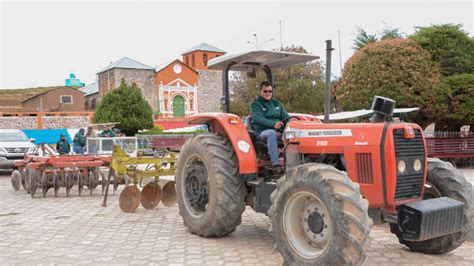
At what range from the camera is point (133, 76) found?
2372 inches

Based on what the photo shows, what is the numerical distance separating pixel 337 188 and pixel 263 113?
2.13 m

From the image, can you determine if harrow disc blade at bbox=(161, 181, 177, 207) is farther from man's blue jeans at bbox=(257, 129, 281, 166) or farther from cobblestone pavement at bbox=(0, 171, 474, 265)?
man's blue jeans at bbox=(257, 129, 281, 166)

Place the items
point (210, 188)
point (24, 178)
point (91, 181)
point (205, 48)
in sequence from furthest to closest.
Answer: point (205, 48) < point (24, 178) < point (91, 181) < point (210, 188)

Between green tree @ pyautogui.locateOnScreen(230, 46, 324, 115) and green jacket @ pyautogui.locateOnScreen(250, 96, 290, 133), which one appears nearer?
green jacket @ pyautogui.locateOnScreen(250, 96, 290, 133)

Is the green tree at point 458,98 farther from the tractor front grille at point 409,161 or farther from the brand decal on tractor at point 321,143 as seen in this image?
the brand decal on tractor at point 321,143

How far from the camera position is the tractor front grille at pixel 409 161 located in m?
4.90

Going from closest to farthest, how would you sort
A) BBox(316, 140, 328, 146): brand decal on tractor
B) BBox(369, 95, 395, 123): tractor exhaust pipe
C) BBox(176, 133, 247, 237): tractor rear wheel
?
BBox(369, 95, 395, 123): tractor exhaust pipe, BBox(316, 140, 328, 146): brand decal on tractor, BBox(176, 133, 247, 237): tractor rear wheel

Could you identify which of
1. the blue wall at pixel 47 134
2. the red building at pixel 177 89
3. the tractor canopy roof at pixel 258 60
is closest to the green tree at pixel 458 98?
the tractor canopy roof at pixel 258 60

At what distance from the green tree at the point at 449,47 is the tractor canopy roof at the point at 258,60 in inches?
644

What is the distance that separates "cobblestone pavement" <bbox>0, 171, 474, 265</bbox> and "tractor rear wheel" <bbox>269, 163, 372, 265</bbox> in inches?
21.9

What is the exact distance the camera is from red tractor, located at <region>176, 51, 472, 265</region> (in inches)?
173

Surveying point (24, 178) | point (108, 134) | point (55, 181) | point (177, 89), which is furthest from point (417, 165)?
point (177, 89)

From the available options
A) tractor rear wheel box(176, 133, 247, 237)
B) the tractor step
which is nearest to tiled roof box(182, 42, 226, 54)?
tractor rear wheel box(176, 133, 247, 237)

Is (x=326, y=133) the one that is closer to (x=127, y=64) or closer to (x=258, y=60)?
(x=258, y=60)
